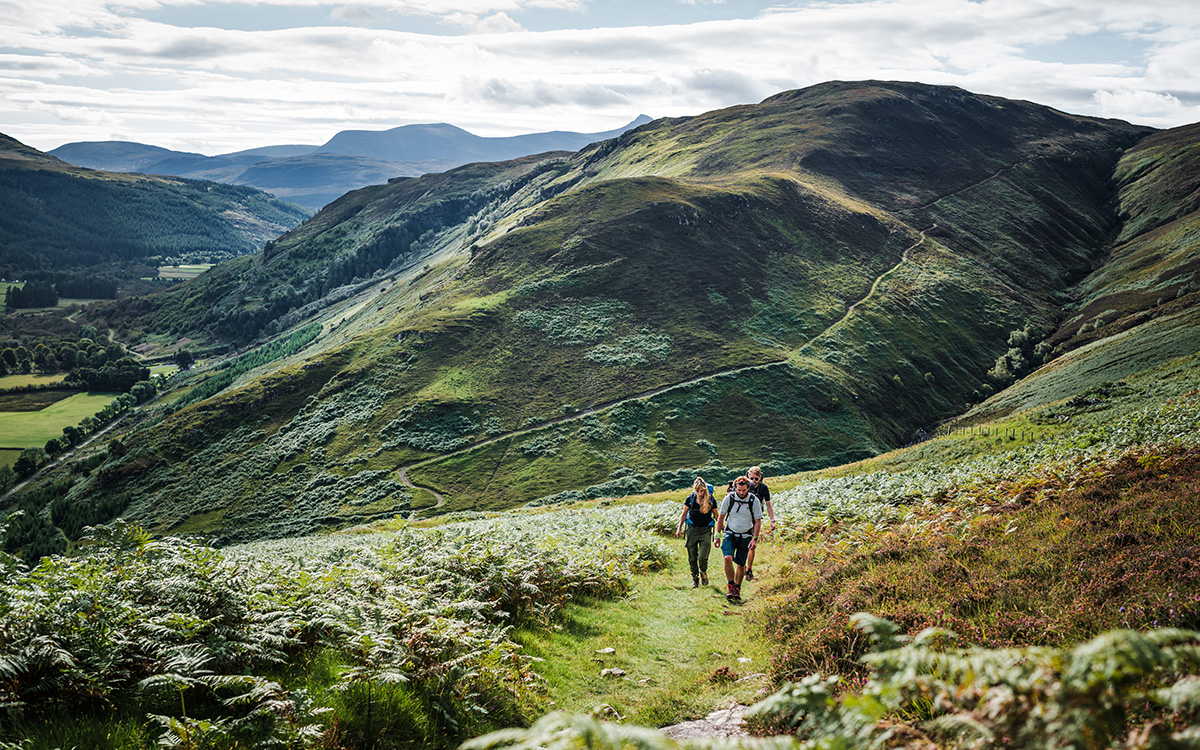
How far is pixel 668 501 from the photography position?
123 feet

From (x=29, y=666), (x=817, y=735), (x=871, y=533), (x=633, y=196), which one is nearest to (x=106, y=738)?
(x=29, y=666)

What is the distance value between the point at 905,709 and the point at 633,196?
180 m

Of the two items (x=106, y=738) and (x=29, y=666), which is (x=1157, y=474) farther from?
(x=29, y=666)

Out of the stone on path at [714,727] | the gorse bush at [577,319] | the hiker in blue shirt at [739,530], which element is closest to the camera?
the stone on path at [714,727]

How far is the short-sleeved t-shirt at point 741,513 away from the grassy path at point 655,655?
5.45ft

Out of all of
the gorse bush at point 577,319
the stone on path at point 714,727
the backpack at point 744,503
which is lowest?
the stone on path at point 714,727

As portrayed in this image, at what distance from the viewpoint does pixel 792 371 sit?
11781 centimetres

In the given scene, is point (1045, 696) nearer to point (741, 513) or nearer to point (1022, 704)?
point (1022, 704)

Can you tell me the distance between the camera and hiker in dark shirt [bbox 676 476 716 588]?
56.4ft

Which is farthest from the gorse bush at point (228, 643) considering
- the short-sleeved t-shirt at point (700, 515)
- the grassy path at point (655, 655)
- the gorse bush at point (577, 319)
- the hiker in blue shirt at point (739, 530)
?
the gorse bush at point (577, 319)

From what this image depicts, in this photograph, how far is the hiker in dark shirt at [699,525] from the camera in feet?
56.4

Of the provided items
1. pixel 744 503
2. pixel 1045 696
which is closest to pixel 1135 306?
pixel 744 503

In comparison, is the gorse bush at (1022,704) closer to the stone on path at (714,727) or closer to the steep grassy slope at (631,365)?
the stone on path at (714,727)

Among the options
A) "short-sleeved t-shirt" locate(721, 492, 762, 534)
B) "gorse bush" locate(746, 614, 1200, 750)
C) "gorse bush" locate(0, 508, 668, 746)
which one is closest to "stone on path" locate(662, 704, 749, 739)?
"gorse bush" locate(0, 508, 668, 746)
